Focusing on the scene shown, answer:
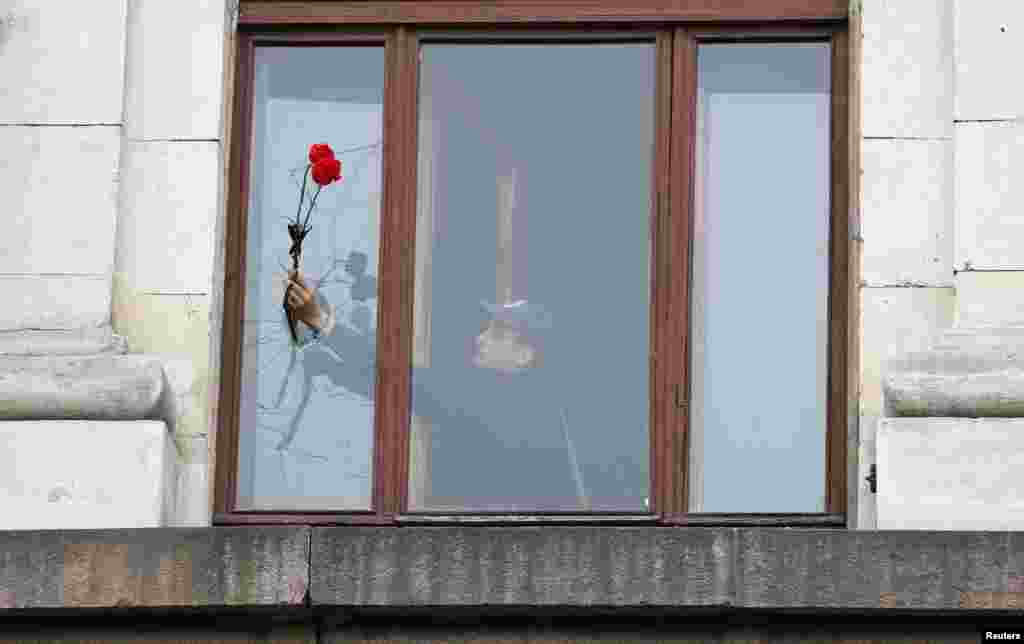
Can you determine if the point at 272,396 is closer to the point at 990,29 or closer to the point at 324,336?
the point at 324,336

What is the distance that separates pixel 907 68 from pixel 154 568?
12.7 ft

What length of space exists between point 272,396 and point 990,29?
3.41 m

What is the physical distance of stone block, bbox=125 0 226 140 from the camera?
15148 mm

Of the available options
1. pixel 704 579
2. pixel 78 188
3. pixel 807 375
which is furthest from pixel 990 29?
pixel 78 188

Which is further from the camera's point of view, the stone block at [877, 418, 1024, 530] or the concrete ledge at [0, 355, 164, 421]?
the concrete ledge at [0, 355, 164, 421]

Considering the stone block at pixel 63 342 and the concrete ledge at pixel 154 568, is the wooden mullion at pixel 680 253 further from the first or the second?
the stone block at pixel 63 342

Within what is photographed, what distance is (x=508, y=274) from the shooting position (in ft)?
49.6

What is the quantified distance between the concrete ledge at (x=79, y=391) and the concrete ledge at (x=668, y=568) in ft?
3.96

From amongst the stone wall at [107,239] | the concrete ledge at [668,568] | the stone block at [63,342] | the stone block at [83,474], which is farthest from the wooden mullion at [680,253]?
the stone block at [63,342]

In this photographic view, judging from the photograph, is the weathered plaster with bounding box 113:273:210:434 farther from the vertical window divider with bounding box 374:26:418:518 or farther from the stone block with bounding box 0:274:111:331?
the vertical window divider with bounding box 374:26:418:518

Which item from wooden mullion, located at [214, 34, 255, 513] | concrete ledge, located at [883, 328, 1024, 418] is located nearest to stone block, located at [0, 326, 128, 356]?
wooden mullion, located at [214, 34, 255, 513]

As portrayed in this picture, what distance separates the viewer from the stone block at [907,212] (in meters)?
14.7

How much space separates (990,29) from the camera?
1477 centimetres

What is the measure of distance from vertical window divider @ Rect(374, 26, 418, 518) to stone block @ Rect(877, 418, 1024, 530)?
2070 millimetres
